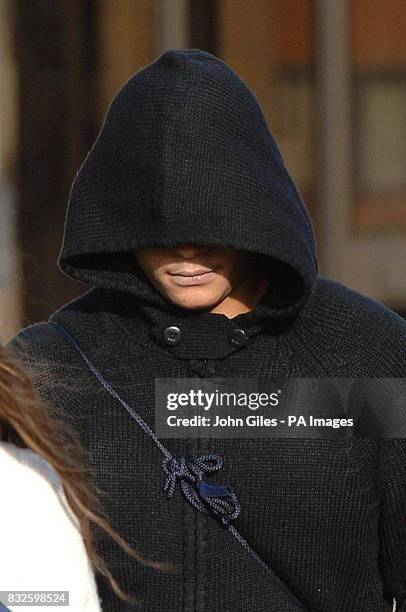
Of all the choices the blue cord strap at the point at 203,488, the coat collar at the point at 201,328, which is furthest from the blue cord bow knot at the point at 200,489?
the coat collar at the point at 201,328

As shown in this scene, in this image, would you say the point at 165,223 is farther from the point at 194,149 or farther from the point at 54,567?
the point at 54,567

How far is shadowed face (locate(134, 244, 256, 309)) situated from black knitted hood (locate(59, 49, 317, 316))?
0.06m

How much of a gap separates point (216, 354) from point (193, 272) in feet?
0.64

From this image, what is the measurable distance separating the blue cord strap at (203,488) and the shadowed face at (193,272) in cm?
25

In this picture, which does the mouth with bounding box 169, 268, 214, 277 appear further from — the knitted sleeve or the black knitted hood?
the knitted sleeve

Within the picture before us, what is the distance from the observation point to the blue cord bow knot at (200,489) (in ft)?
9.27

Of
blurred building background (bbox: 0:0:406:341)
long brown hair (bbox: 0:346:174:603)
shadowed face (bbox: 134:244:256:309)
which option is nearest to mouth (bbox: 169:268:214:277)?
shadowed face (bbox: 134:244:256:309)

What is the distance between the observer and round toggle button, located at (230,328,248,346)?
114 inches

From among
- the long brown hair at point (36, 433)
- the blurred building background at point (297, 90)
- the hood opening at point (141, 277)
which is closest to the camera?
the long brown hair at point (36, 433)

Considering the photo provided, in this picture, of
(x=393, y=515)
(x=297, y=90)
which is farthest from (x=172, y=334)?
(x=297, y=90)

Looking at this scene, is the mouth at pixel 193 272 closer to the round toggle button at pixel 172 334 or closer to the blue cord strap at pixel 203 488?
the round toggle button at pixel 172 334

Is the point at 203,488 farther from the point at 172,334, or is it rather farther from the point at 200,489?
the point at 172,334

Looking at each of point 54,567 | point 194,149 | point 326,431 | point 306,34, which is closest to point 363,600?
point 326,431

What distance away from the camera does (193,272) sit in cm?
281
